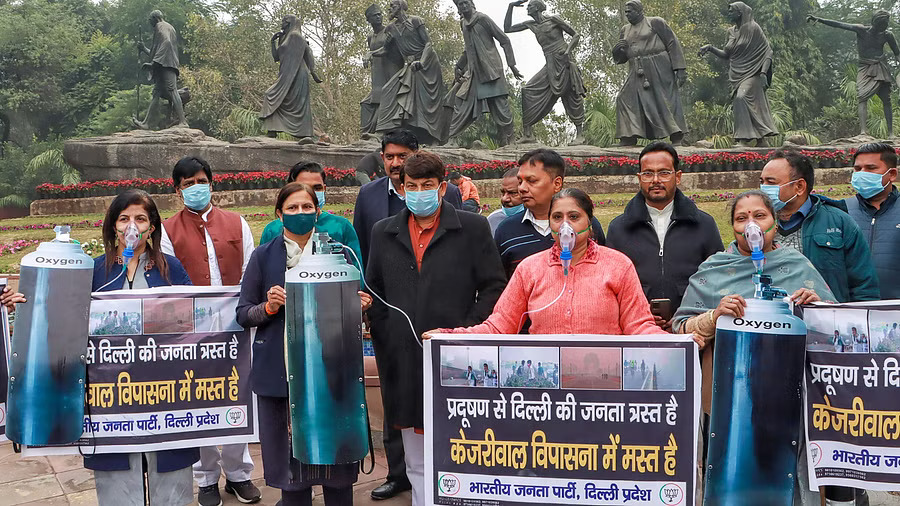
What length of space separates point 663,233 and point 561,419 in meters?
1.21

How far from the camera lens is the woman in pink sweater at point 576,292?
2.88 m

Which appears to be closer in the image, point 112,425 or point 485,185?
point 112,425

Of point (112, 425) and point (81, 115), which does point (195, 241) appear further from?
point (81, 115)

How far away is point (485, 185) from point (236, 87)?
1847 centimetres

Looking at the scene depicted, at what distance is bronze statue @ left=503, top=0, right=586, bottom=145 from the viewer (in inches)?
685

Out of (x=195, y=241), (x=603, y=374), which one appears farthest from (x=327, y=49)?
(x=603, y=374)

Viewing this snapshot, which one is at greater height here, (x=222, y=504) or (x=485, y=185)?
(x=485, y=185)

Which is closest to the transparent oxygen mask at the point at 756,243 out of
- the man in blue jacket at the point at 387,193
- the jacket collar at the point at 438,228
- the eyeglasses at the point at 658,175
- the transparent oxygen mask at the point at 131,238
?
the eyeglasses at the point at 658,175

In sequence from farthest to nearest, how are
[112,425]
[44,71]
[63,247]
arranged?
[44,71]
[112,425]
[63,247]

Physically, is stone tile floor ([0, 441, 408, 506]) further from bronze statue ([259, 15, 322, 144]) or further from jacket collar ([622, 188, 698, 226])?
bronze statue ([259, 15, 322, 144])

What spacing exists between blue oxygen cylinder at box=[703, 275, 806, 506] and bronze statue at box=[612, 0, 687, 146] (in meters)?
14.9

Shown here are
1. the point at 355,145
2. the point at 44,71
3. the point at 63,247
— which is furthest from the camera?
the point at 44,71

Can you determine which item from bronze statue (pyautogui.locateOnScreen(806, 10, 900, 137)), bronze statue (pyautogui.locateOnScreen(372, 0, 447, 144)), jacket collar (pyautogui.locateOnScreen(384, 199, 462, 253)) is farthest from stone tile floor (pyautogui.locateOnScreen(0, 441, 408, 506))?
bronze statue (pyautogui.locateOnScreen(806, 10, 900, 137))

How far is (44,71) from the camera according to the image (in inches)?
1341
